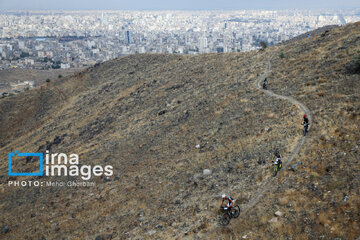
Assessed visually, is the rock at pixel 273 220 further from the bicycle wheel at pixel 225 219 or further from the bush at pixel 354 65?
the bush at pixel 354 65

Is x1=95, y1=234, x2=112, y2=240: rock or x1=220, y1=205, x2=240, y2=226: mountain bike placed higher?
x1=220, y1=205, x2=240, y2=226: mountain bike

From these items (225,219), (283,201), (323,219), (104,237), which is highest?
(323,219)

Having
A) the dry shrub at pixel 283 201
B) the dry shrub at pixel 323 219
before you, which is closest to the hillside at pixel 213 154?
the dry shrub at pixel 323 219

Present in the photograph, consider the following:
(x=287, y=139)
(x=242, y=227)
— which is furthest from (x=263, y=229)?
(x=287, y=139)

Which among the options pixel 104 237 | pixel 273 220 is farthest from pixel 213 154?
pixel 104 237

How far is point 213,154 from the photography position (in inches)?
710

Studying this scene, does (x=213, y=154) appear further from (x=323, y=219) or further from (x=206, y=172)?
(x=323, y=219)

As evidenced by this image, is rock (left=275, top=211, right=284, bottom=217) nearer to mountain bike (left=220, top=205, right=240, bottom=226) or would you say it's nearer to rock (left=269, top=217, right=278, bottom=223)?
rock (left=269, top=217, right=278, bottom=223)

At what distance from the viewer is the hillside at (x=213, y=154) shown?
11.6 m

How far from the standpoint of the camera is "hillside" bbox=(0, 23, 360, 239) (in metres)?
11.6

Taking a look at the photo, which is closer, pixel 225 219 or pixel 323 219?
pixel 323 219

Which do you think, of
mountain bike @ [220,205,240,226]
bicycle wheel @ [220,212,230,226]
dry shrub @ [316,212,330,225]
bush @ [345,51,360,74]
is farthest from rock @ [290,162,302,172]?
bush @ [345,51,360,74]

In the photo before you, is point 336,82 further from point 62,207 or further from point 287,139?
point 62,207

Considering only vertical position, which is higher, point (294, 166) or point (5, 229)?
point (294, 166)
